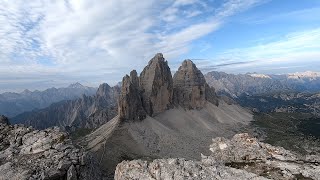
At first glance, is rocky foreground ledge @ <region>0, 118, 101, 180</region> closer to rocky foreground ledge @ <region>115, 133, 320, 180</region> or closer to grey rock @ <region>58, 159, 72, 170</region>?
grey rock @ <region>58, 159, 72, 170</region>

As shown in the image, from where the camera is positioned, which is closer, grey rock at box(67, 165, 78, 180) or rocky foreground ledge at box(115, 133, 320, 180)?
rocky foreground ledge at box(115, 133, 320, 180)

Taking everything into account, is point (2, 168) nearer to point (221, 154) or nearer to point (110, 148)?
point (221, 154)

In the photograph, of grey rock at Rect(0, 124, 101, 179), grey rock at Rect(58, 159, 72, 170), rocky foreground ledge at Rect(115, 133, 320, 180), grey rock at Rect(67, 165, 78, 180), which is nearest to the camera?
rocky foreground ledge at Rect(115, 133, 320, 180)

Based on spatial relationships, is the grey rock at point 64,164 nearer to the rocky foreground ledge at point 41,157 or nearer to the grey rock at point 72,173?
the rocky foreground ledge at point 41,157

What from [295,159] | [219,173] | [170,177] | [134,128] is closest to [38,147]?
[170,177]

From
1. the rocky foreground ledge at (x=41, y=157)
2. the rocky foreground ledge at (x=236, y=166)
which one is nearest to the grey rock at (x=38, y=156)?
the rocky foreground ledge at (x=41, y=157)

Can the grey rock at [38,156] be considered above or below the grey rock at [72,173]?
above

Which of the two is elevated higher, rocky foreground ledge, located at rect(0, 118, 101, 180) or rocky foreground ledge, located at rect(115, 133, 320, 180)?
rocky foreground ledge, located at rect(115, 133, 320, 180)

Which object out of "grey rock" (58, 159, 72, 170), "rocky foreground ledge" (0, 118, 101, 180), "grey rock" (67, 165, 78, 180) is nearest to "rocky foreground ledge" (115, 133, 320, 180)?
"grey rock" (67, 165, 78, 180)
